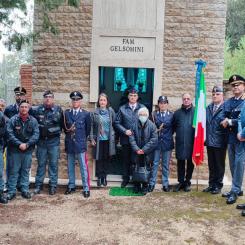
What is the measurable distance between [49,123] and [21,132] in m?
0.53

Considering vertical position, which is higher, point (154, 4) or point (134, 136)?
point (154, 4)

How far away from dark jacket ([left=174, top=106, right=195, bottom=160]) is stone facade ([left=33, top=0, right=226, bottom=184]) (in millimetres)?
745

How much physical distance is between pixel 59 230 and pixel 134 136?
2.36 m

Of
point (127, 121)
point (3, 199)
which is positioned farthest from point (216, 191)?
point (3, 199)

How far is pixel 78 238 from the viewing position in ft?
16.0

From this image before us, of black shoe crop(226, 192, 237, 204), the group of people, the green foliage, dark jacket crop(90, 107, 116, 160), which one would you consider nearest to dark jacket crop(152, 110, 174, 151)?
the group of people

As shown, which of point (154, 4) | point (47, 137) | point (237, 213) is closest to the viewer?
point (237, 213)

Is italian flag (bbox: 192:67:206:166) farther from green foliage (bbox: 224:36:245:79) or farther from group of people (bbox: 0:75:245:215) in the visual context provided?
green foliage (bbox: 224:36:245:79)

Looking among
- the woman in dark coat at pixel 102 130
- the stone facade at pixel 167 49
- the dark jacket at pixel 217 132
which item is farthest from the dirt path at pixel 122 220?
the stone facade at pixel 167 49

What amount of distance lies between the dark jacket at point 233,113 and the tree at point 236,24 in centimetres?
2238

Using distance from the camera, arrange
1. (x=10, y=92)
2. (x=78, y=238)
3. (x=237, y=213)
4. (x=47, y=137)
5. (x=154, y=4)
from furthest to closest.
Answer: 1. (x=10, y=92)
2. (x=154, y=4)
3. (x=47, y=137)
4. (x=237, y=213)
5. (x=78, y=238)

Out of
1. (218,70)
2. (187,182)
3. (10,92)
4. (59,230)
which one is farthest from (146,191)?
(10,92)

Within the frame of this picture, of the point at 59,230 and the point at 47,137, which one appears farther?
the point at 47,137

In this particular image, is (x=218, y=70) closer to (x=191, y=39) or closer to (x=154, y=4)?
(x=191, y=39)
